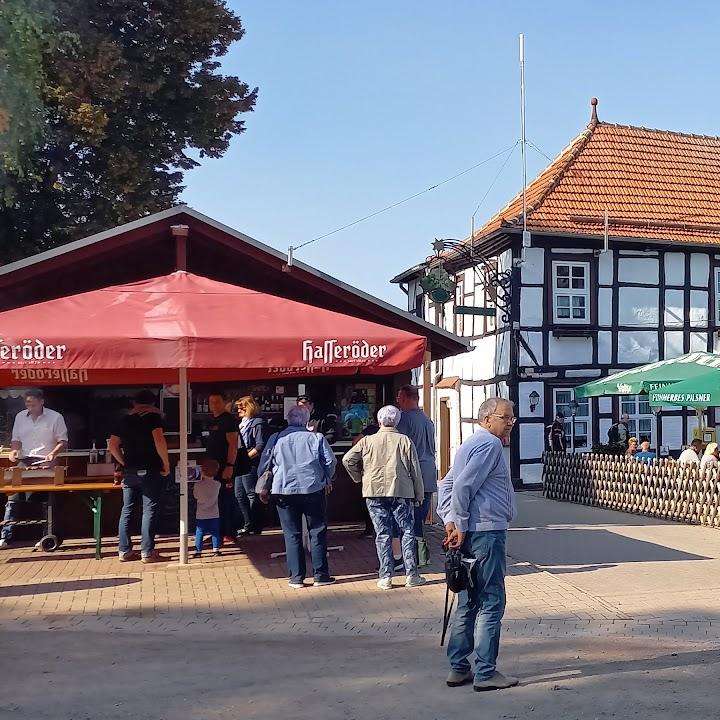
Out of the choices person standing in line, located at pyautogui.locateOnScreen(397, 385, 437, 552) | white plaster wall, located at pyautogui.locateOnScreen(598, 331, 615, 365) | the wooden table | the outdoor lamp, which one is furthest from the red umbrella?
white plaster wall, located at pyautogui.locateOnScreen(598, 331, 615, 365)

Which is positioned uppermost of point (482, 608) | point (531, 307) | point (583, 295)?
point (583, 295)

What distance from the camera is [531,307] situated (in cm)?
2150

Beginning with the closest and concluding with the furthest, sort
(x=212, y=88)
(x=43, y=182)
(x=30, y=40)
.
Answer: (x=30, y=40) → (x=43, y=182) → (x=212, y=88)

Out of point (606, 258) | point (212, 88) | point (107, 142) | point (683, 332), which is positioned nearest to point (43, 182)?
point (107, 142)

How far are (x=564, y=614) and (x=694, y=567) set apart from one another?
2936 millimetres

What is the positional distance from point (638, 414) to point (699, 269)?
12.6ft

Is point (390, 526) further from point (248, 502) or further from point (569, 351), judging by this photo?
point (569, 351)

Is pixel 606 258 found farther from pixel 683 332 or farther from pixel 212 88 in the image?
pixel 212 88

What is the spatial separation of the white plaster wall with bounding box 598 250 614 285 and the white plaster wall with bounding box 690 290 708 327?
7.44ft

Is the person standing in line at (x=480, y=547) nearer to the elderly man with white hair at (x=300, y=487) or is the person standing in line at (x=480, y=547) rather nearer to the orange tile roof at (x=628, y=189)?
the elderly man with white hair at (x=300, y=487)

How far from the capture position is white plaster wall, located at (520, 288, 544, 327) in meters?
21.4

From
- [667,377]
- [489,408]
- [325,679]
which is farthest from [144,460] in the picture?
[667,377]

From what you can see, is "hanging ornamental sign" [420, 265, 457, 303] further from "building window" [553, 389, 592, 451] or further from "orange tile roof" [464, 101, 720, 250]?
"building window" [553, 389, 592, 451]

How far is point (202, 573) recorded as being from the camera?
9.23 m
